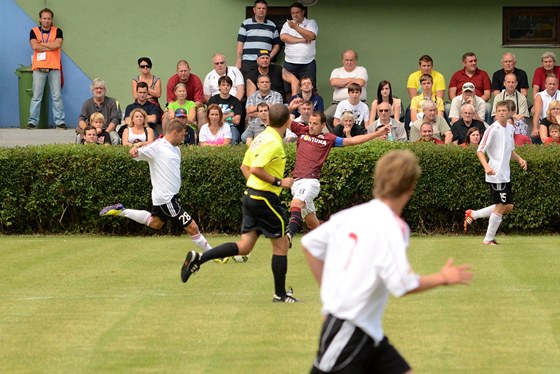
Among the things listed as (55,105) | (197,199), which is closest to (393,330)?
(197,199)

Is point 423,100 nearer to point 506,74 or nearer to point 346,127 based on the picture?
point 506,74

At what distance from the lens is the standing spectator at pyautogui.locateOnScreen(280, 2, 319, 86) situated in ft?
68.5

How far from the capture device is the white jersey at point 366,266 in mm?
5441

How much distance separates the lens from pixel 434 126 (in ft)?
64.7

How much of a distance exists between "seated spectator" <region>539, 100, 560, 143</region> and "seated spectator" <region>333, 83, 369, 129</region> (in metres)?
3.03

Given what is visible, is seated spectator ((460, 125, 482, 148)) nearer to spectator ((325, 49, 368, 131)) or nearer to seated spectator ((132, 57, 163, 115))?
spectator ((325, 49, 368, 131))

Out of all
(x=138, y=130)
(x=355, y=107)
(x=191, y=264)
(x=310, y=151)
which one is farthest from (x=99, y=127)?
(x=191, y=264)

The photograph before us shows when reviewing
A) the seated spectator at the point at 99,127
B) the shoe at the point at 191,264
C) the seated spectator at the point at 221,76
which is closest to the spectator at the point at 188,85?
the seated spectator at the point at 221,76

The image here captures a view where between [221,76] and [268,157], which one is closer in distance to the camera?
[268,157]

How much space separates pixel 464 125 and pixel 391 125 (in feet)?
4.16

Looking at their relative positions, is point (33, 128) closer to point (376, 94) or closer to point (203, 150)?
point (203, 150)

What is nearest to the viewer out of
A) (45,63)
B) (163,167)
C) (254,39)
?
(163,167)

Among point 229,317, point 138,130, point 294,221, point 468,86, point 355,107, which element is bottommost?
point 229,317

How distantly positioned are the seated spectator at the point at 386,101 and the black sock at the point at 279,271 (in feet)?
31.9
